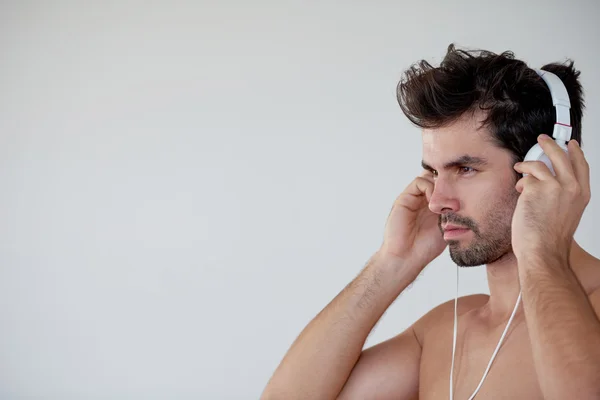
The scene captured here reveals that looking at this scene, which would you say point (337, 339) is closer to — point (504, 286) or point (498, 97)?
point (504, 286)

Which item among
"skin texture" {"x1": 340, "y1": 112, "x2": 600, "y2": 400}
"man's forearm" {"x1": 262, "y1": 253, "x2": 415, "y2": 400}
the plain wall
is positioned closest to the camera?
"skin texture" {"x1": 340, "y1": 112, "x2": 600, "y2": 400}

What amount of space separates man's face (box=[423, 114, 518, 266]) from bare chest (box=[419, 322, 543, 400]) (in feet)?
0.56

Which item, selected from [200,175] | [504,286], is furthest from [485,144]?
[200,175]

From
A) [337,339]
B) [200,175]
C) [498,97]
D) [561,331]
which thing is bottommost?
[561,331]

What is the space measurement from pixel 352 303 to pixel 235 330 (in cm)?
145

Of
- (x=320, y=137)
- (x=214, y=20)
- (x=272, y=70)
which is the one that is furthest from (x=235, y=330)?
(x=214, y=20)

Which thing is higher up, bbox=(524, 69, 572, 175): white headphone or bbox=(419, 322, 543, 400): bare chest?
bbox=(524, 69, 572, 175): white headphone

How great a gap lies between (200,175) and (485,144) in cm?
174

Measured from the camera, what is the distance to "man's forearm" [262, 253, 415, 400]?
5.10 ft

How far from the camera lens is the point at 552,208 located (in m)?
1.18

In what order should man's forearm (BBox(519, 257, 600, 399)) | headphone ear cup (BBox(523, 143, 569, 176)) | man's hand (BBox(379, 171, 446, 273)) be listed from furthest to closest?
man's hand (BBox(379, 171, 446, 273)) < headphone ear cup (BBox(523, 143, 569, 176)) < man's forearm (BBox(519, 257, 600, 399))

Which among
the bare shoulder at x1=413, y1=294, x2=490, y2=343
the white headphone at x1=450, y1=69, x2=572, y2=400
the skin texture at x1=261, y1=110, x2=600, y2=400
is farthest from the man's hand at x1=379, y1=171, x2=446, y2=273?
the white headphone at x1=450, y1=69, x2=572, y2=400

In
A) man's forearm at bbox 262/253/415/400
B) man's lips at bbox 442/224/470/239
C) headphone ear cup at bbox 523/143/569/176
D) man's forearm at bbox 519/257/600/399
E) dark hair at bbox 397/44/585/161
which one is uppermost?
dark hair at bbox 397/44/585/161

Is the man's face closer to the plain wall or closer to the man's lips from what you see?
the man's lips
